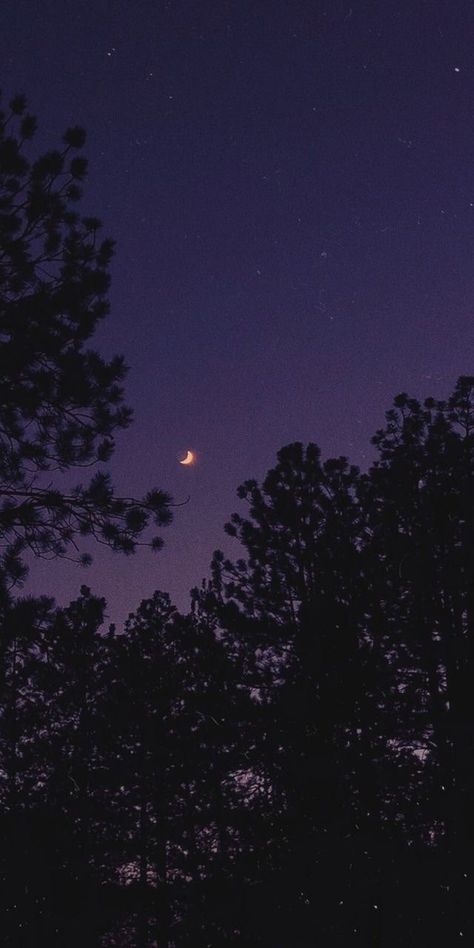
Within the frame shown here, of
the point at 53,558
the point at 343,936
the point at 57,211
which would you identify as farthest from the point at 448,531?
the point at 57,211

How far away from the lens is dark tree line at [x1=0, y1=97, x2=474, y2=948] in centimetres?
708

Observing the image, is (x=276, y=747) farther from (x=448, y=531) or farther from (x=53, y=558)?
(x=53, y=558)

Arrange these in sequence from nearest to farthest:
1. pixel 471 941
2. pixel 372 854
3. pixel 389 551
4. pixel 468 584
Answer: pixel 471 941, pixel 372 854, pixel 468 584, pixel 389 551

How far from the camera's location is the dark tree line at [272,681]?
279 inches

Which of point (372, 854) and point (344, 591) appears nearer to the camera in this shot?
point (372, 854)

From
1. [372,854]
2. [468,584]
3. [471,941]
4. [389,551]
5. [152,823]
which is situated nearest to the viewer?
[471,941]

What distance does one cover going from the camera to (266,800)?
13.4 meters

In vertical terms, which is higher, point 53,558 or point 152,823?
point 53,558

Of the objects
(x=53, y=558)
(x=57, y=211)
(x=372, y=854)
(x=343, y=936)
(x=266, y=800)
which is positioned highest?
Answer: (x=57, y=211)

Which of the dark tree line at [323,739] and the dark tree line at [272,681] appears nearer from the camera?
the dark tree line at [272,681]

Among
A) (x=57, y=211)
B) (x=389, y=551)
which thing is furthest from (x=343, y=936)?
(x=57, y=211)

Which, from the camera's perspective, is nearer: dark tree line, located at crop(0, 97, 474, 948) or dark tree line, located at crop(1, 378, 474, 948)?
dark tree line, located at crop(0, 97, 474, 948)

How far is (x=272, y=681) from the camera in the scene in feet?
46.0

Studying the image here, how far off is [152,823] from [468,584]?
13.0 meters
